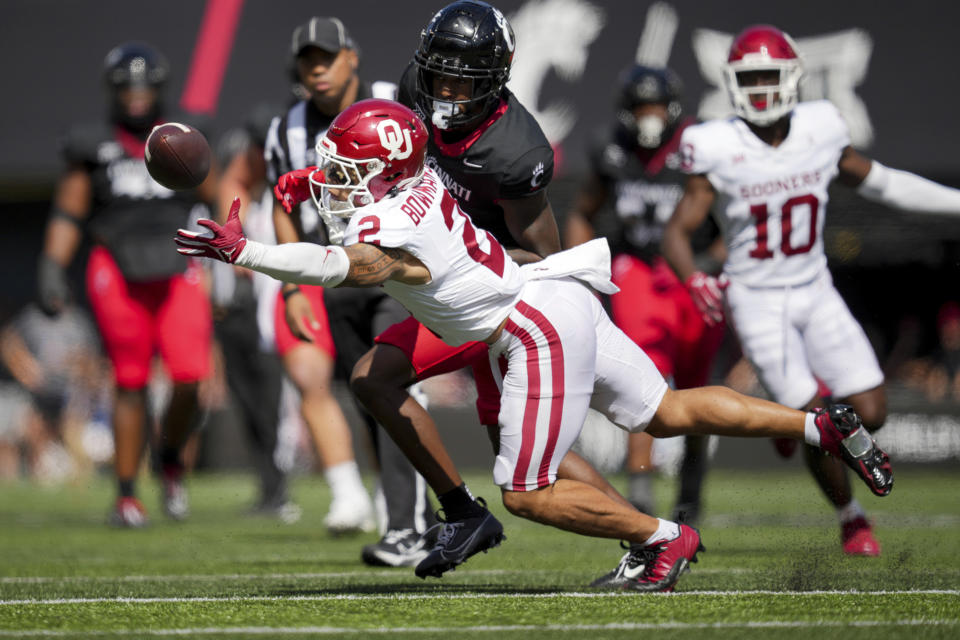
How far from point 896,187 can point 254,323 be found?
4.42 meters

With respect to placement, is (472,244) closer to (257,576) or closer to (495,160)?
(495,160)

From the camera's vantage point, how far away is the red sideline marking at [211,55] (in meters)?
12.4

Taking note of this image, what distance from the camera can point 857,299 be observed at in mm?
14242

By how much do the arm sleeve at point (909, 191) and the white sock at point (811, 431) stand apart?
5.34 feet

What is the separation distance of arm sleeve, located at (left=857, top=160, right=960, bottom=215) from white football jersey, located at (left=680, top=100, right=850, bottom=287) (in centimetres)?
18

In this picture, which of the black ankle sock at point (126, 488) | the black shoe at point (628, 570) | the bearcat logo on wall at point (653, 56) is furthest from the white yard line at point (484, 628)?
the bearcat logo on wall at point (653, 56)

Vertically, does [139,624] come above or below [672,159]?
below

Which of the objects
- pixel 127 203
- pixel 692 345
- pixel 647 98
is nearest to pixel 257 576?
pixel 692 345

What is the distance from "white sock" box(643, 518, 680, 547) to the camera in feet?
13.7

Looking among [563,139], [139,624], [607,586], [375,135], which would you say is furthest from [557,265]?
[563,139]

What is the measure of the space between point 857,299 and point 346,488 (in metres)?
9.17

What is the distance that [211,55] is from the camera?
41.1 feet

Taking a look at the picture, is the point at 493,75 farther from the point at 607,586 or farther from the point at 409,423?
the point at 607,586

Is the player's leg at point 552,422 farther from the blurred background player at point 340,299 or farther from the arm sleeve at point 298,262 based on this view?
the blurred background player at point 340,299
